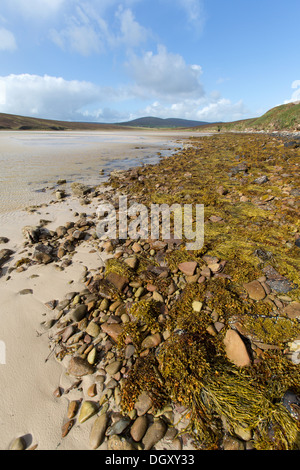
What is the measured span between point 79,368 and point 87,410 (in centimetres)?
44

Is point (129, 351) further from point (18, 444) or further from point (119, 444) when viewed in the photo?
point (18, 444)

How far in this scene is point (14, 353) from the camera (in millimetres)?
2537

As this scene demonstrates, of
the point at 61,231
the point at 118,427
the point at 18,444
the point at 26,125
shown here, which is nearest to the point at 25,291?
the point at 61,231

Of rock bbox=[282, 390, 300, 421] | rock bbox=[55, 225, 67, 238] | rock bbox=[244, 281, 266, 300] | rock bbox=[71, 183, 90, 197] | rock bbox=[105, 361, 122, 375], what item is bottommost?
rock bbox=[105, 361, 122, 375]

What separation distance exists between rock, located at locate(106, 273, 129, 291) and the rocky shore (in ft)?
0.10

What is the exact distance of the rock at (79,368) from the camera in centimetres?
227

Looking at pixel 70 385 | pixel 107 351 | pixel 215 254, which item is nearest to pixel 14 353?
pixel 70 385

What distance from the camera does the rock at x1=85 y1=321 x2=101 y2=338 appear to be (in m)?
2.68

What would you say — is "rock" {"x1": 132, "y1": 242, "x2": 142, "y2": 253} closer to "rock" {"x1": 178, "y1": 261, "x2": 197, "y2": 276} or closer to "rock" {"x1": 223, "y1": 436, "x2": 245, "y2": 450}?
"rock" {"x1": 178, "y1": 261, "x2": 197, "y2": 276}

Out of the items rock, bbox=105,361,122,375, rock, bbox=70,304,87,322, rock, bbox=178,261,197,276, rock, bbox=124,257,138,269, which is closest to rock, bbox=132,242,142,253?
rock, bbox=124,257,138,269

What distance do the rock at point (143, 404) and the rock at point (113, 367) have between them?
39cm

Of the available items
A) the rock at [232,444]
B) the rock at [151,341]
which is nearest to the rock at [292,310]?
the rock at [232,444]

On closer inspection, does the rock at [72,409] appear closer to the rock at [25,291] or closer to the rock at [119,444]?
the rock at [119,444]

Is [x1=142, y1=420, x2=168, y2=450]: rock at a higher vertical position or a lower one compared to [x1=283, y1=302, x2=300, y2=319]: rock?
lower
